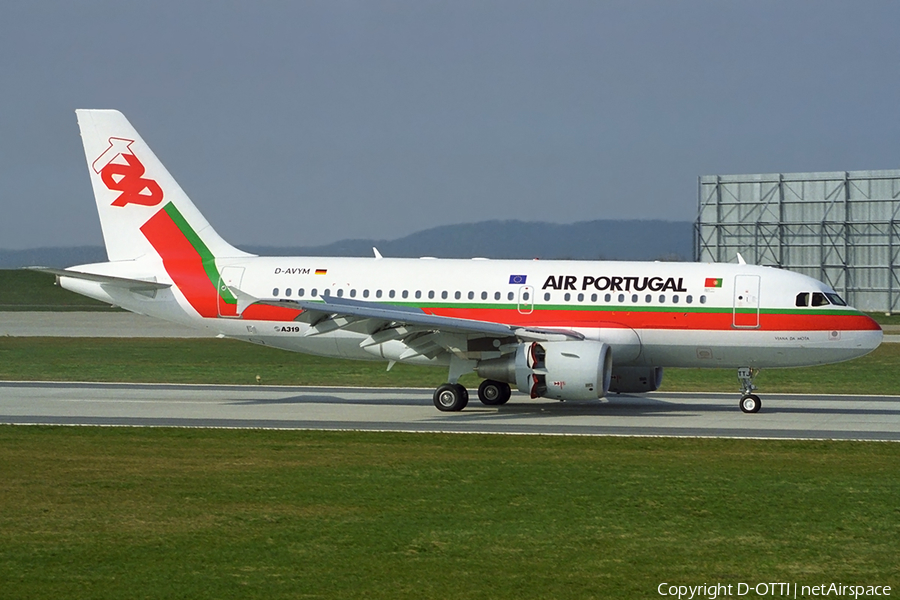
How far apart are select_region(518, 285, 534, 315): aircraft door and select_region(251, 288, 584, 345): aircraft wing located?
2.32ft

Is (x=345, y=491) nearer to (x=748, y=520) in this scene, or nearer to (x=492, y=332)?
(x=748, y=520)

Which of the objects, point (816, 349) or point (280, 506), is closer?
point (280, 506)

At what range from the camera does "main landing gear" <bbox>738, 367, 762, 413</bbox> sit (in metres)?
28.4

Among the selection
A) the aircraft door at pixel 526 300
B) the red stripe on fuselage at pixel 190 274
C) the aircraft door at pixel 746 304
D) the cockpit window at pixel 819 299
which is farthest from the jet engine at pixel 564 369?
the red stripe on fuselage at pixel 190 274

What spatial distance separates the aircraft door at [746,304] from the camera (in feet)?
93.9

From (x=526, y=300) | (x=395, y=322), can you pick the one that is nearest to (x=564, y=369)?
(x=526, y=300)

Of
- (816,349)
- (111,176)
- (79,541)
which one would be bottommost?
(79,541)

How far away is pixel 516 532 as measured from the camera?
1416cm

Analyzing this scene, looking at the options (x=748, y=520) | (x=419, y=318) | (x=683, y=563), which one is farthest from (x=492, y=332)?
(x=683, y=563)

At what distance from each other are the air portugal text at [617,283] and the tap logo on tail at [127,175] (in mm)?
11666

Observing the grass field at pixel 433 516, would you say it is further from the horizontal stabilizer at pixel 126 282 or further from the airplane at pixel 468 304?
the horizontal stabilizer at pixel 126 282

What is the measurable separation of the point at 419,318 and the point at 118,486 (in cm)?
1137

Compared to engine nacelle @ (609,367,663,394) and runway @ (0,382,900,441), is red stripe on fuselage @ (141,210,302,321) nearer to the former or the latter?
runway @ (0,382,900,441)

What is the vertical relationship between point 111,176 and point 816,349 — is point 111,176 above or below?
above
